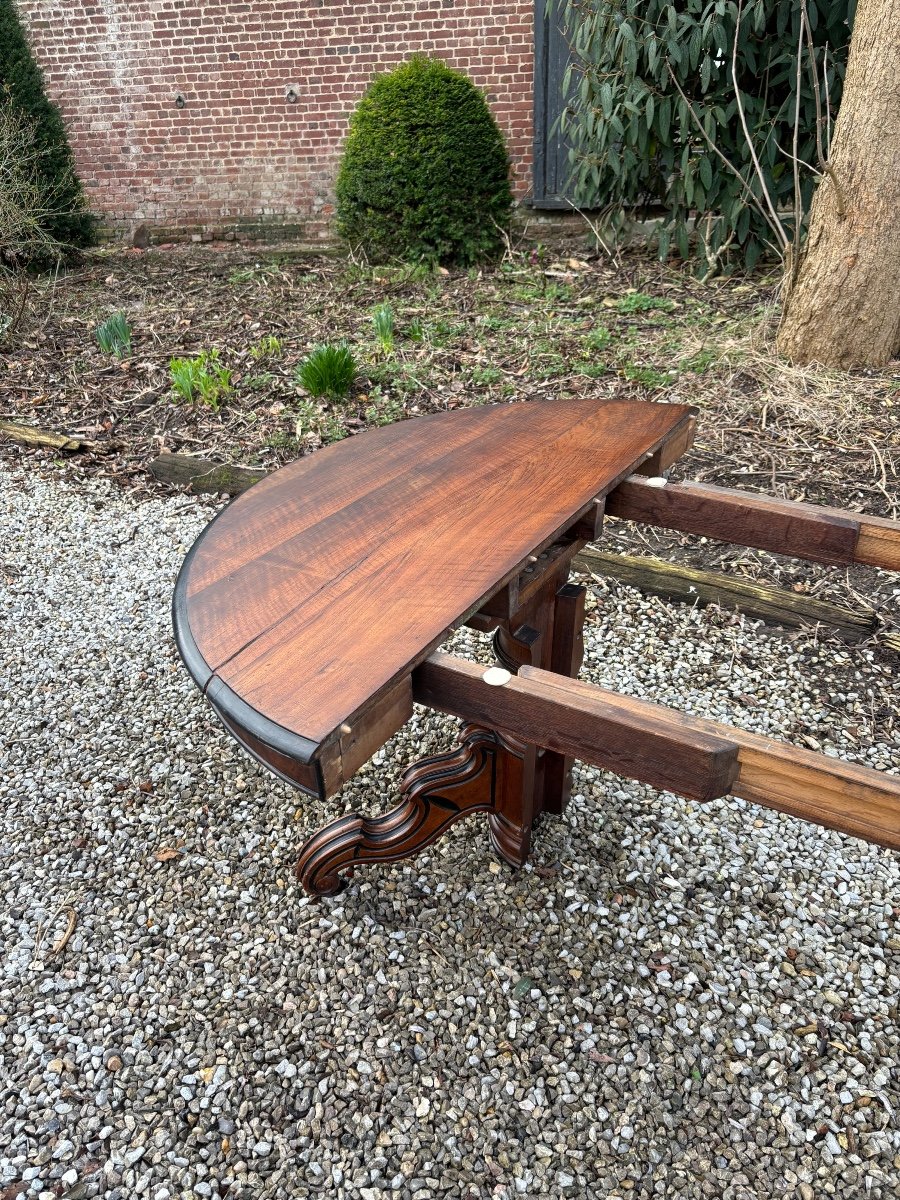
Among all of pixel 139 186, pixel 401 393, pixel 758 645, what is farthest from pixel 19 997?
pixel 139 186

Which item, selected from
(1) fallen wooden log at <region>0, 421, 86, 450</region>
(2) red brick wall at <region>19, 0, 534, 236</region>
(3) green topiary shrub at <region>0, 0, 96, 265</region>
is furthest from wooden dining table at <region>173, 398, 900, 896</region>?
(3) green topiary shrub at <region>0, 0, 96, 265</region>

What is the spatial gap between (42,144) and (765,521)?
844 centimetres

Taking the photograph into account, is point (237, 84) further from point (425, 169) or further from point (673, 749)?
point (673, 749)

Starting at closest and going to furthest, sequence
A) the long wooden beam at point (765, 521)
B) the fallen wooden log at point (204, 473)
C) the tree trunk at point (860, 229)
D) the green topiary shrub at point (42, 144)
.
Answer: the long wooden beam at point (765, 521), the tree trunk at point (860, 229), the fallen wooden log at point (204, 473), the green topiary shrub at point (42, 144)

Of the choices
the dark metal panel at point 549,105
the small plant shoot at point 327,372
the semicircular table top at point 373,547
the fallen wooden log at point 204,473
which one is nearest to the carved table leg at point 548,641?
the semicircular table top at point 373,547

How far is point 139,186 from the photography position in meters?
7.99

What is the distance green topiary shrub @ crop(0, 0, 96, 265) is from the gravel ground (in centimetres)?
655

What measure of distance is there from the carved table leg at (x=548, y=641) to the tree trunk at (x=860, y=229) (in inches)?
104

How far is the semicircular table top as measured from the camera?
1139 millimetres

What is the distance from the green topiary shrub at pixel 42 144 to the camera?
7.32 m

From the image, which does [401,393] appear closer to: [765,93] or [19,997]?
[765,93]

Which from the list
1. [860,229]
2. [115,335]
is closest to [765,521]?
→ [860,229]

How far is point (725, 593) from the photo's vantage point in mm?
2828

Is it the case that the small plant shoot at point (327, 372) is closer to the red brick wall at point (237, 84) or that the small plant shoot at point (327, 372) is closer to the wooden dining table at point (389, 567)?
the wooden dining table at point (389, 567)
